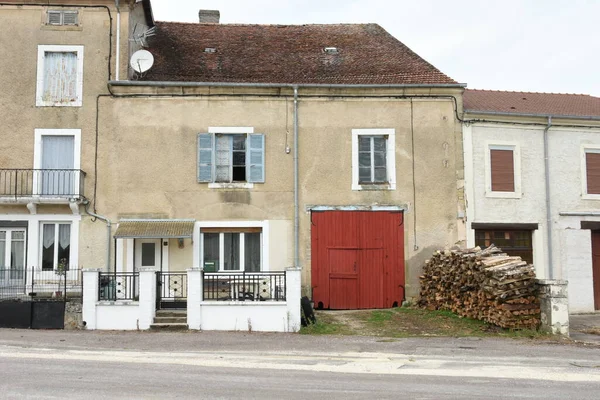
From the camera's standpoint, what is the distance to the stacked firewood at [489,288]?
14.6 m

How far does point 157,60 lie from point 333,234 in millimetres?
7748

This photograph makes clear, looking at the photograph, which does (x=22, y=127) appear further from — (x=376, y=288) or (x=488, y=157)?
(x=488, y=157)

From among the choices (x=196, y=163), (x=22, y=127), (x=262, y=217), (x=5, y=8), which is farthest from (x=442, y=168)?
(x=5, y=8)

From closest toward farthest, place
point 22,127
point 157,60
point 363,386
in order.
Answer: point 363,386
point 22,127
point 157,60

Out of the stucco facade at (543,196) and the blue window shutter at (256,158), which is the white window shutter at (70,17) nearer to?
the blue window shutter at (256,158)

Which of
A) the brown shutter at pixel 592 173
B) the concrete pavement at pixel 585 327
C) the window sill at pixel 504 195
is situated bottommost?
the concrete pavement at pixel 585 327

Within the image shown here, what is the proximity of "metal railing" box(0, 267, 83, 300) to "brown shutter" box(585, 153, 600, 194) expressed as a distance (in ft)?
49.9

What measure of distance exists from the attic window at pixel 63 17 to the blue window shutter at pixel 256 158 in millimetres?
6127

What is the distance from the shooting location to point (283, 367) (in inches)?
413

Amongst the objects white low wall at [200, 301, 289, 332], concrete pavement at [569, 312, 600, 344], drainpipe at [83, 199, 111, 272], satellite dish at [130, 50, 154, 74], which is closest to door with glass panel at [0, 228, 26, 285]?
drainpipe at [83, 199, 111, 272]

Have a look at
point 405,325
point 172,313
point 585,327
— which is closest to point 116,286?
point 172,313

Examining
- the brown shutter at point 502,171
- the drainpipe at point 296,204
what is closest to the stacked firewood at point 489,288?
the brown shutter at point 502,171

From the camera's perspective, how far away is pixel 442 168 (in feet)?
61.8

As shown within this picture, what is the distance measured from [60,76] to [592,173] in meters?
16.2
